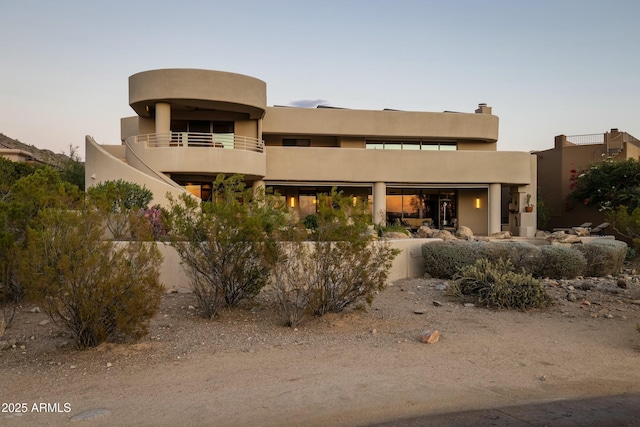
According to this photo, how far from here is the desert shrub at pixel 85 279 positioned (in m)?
6.41

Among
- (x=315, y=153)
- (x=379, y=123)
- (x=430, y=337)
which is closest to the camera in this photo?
(x=430, y=337)

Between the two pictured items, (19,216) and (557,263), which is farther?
(557,263)

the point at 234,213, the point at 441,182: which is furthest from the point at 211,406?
the point at 441,182

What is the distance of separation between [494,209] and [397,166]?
18.1ft

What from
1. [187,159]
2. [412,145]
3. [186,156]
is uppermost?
[412,145]

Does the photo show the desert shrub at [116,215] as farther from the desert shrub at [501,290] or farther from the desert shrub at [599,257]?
the desert shrub at [599,257]

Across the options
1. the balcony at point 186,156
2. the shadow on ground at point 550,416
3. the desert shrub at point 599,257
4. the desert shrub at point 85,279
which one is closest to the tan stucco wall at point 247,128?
the balcony at point 186,156

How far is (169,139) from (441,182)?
13.1 meters

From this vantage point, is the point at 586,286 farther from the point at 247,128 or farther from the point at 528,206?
the point at 247,128

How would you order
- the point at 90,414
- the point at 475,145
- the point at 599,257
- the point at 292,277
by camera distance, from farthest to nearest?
the point at 475,145, the point at 599,257, the point at 292,277, the point at 90,414

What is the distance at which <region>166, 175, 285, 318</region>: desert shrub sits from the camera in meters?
8.80

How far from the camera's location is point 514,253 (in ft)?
45.8

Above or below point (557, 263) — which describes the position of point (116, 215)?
above

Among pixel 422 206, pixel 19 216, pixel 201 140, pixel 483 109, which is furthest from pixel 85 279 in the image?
→ pixel 483 109
